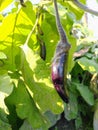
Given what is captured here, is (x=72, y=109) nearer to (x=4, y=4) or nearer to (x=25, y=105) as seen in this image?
(x=25, y=105)

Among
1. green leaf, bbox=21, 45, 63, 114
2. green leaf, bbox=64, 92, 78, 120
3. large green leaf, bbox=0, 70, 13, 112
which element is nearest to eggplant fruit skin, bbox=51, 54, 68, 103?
green leaf, bbox=21, 45, 63, 114

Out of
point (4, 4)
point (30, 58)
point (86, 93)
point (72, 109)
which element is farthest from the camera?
point (86, 93)

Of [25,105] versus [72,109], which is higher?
[25,105]

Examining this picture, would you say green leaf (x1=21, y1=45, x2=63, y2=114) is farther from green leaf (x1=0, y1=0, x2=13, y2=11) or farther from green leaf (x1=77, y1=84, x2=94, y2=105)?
green leaf (x1=77, y1=84, x2=94, y2=105)

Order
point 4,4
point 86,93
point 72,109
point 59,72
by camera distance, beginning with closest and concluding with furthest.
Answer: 1. point 59,72
2. point 4,4
3. point 72,109
4. point 86,93

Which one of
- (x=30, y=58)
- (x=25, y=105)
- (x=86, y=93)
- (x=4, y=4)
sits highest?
(x=4, y=4)

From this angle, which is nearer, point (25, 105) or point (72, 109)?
point (25, 105)

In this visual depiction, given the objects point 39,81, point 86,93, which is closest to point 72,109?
point 86,93
